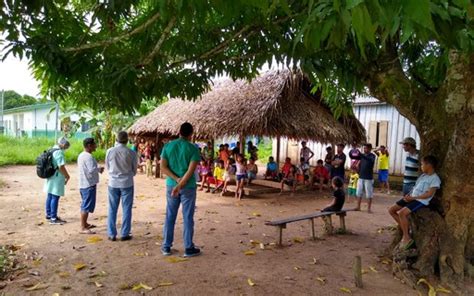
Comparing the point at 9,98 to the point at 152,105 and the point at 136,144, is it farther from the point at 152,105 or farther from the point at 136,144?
the point at 136,144

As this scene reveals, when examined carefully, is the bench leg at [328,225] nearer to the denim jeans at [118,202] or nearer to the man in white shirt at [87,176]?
the denim jeans at [118,202]

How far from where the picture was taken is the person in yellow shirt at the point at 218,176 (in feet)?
35.4

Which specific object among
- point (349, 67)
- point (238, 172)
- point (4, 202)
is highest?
point (349, 67)

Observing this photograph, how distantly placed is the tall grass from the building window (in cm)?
1401

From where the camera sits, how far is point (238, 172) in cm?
998

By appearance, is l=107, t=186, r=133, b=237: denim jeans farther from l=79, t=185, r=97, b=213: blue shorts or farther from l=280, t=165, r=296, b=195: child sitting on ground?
l=280, t=165, r=296, b=195: child sitting on ground

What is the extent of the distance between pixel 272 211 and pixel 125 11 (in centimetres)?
599

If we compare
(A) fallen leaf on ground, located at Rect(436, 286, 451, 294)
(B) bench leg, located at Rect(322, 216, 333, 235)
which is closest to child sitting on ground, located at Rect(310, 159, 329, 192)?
(B) bench leg, located at Rect(322, 216, 333, 235)

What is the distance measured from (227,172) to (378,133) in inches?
245

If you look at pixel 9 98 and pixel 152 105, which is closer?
pixel 152 105

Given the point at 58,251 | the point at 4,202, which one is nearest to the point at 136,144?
the point at 4,202

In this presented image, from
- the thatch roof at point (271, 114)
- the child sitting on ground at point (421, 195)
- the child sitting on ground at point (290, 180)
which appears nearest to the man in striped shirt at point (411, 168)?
the child sitting on ground at point (421, 195)

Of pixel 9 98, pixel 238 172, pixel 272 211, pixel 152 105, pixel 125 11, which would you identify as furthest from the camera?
pixel 9 98

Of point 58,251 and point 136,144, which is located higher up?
point 136,144
